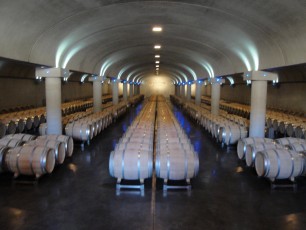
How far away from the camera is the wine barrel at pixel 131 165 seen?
638 centimetres

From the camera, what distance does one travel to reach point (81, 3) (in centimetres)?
784

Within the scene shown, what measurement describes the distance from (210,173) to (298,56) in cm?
448

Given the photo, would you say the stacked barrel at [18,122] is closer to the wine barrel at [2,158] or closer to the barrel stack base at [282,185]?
the wine barrel at [2,158]

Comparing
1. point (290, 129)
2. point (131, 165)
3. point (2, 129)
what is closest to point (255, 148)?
point (131, 165)

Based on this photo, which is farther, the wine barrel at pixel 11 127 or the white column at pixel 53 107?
the wine barrel at pixel 11 127

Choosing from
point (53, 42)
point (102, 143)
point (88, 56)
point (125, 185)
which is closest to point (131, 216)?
point (125, 185)

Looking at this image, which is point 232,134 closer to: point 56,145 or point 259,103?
point 259,103

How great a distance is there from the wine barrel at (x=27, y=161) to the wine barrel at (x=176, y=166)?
264 cm

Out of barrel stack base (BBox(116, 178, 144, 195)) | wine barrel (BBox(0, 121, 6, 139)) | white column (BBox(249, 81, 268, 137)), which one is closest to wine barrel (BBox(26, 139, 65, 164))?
barrel stack base (BBox(116, 178, 144, 195))

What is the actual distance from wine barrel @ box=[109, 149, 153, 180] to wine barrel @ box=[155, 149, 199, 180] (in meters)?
0.27

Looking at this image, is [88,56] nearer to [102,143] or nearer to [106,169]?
[102,143]

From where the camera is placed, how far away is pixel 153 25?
1156cm

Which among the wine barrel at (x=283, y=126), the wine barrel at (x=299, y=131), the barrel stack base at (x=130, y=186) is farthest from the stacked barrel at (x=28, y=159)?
the wine barrel at (x=283, y=126)

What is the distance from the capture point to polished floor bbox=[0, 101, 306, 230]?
5.00 m
